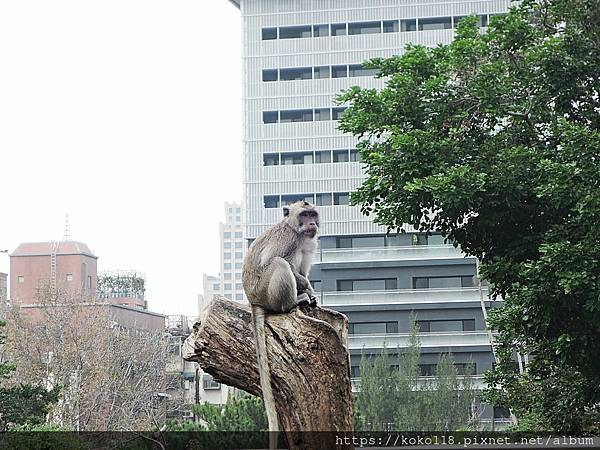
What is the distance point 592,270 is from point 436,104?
106 inches

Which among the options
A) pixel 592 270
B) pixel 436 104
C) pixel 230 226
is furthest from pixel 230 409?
pixel 230 226

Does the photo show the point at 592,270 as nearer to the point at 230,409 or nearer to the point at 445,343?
the point at 230,409

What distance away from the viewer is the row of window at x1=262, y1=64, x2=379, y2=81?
27.0 metres

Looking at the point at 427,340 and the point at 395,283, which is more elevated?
the point at 395,283

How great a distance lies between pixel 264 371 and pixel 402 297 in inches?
834

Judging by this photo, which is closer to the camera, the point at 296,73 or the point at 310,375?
the point at 310,375

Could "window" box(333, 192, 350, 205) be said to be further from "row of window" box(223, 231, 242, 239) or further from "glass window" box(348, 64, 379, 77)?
"row of window" box(223, 231, 242, 239)

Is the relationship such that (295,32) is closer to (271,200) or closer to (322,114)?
(322,114)

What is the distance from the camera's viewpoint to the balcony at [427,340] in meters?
23.9

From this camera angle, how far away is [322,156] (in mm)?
26375

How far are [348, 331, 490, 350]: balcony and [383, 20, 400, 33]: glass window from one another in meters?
9.18

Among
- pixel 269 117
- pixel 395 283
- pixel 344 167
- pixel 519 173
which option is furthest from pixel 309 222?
pixel 269 117

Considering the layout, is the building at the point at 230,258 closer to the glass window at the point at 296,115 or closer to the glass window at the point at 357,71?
the glass window at the point at 296,115

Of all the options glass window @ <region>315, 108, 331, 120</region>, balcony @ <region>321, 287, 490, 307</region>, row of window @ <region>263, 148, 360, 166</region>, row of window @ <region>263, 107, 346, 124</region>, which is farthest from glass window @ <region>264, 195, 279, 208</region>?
balcony @ <region>321, 287, 490, 307</region>
